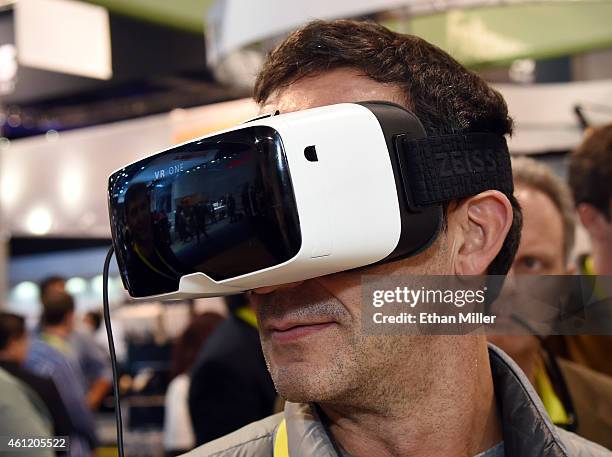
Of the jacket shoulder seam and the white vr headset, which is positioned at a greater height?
the white vr headset

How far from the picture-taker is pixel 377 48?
1.08m

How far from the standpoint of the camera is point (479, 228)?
1.06 metres

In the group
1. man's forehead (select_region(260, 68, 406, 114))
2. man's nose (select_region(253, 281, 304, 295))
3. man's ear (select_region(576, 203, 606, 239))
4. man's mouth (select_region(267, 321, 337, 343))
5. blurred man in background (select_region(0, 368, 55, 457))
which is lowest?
blurred man in background (select_region(0, 368, 55, 457))

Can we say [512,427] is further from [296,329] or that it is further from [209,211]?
[209,211]

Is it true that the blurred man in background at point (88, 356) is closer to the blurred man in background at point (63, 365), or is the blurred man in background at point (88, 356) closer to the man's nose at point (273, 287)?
the blurred man in background at point (63, 365)

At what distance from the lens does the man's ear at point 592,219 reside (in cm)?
157

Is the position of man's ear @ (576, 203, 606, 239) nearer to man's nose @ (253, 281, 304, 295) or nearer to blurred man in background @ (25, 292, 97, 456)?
man's nose @ (253, 281, 304, 295)

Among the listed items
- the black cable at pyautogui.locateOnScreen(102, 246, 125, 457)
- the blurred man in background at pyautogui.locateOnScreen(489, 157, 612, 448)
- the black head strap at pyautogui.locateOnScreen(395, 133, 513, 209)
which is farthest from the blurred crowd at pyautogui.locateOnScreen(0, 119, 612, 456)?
the black head strap at pyautogui.locateOnScreen(395, 133, 513, 209)

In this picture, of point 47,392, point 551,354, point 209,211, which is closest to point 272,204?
point 209,211

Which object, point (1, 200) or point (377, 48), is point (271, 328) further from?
point (1, 200)

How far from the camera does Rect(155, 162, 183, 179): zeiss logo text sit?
0.86m

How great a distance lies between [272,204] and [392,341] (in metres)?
0.24

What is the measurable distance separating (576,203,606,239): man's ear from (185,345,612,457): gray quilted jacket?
1.73ft

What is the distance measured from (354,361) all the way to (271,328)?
103 mm
